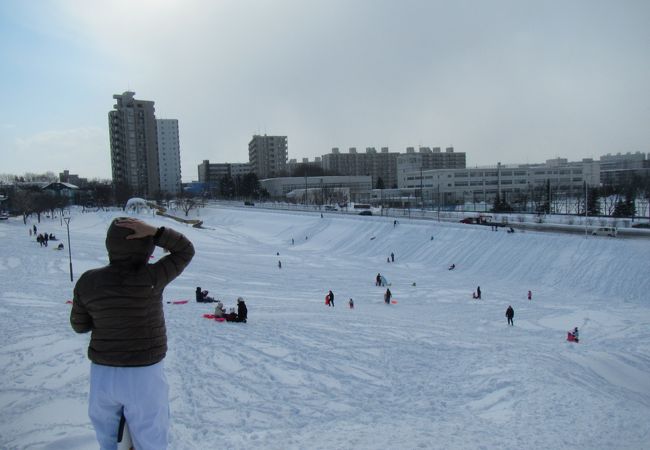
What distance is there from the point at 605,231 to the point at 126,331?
117ft

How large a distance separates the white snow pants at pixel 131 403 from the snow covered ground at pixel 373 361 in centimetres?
405

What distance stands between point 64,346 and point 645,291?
2665 centimetres

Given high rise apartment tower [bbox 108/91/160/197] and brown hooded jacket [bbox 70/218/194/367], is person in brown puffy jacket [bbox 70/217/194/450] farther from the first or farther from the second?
high rise apartment tower [bbox 108/91/160/197]

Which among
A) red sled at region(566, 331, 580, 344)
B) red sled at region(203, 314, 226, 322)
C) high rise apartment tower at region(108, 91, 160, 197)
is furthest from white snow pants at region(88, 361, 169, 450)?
high rise apartment tower at region(108, 91, 160, 197)

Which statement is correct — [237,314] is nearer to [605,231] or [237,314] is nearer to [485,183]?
[605,231]

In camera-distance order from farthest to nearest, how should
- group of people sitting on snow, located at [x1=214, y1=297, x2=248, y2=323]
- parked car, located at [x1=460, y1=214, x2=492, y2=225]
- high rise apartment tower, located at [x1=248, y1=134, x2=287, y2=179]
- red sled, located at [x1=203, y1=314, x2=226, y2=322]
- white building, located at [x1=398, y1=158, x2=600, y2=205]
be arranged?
high rise apartment tower, located at [x1=248, y1=134, x2=287, y2=179] → white building, located at [x1=398, y1=158, x2=600, y2=205] → parked car, located at [x1=460, y1=214, x2=492, y2=225] → red sled, located at [x1=203, y1=314, x2=226, y2=322] → group of people sitting on snow, located at [x1=214, y1=297, x2=248, y2=323]

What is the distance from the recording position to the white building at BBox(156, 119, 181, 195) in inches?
5212

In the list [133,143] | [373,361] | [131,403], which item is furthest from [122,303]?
[133,143]

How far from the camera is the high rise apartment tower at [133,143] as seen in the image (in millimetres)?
109438

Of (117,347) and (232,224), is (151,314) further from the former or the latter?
(232,224)

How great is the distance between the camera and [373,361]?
12.3 m

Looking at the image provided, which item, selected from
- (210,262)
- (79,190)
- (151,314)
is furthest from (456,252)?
(79,190)

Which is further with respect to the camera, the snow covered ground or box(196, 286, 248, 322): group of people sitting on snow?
box(196, 286, 248, 322): group of people sitting on snow

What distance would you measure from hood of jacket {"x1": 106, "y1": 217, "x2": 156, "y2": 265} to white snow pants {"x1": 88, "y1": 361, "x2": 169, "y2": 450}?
73 cm
